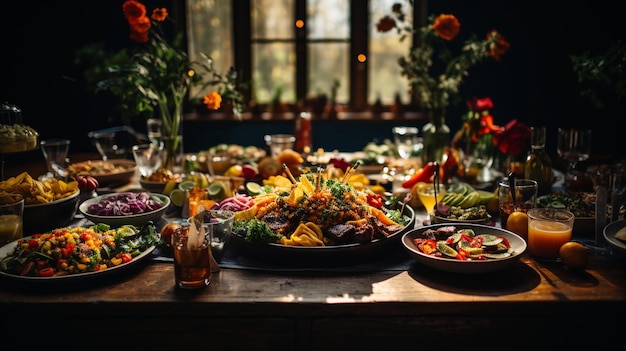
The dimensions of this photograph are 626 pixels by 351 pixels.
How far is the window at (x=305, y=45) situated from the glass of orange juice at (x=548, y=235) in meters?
3.82

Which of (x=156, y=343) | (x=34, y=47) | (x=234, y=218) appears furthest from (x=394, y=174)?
(x=34, y=47)

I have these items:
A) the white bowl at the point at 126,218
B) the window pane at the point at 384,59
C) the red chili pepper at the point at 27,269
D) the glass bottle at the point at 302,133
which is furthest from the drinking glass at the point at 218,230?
the window pane at the point at 384,59

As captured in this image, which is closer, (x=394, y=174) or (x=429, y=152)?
(x=394, y=174)

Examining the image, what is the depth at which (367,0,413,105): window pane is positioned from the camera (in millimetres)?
5492

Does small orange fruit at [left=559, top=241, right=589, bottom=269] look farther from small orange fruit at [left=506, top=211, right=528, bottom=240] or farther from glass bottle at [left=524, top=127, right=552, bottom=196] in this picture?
glass bottle at [left=524, top=127, right=552, bottom=196]

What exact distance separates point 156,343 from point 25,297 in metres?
0.40

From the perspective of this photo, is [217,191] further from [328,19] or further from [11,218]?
[328,19]

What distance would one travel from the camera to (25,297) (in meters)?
1.64

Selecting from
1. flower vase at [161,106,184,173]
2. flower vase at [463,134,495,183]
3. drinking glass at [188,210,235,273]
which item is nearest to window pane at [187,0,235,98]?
flower vase at [161,106,184,173]

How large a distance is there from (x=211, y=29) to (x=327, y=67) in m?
1.20

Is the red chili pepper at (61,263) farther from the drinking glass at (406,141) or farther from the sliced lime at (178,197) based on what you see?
the drinking glass at (406,141)

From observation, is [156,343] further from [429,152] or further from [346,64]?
[346,64]

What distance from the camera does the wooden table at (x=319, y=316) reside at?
161cm

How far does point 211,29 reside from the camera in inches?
218
